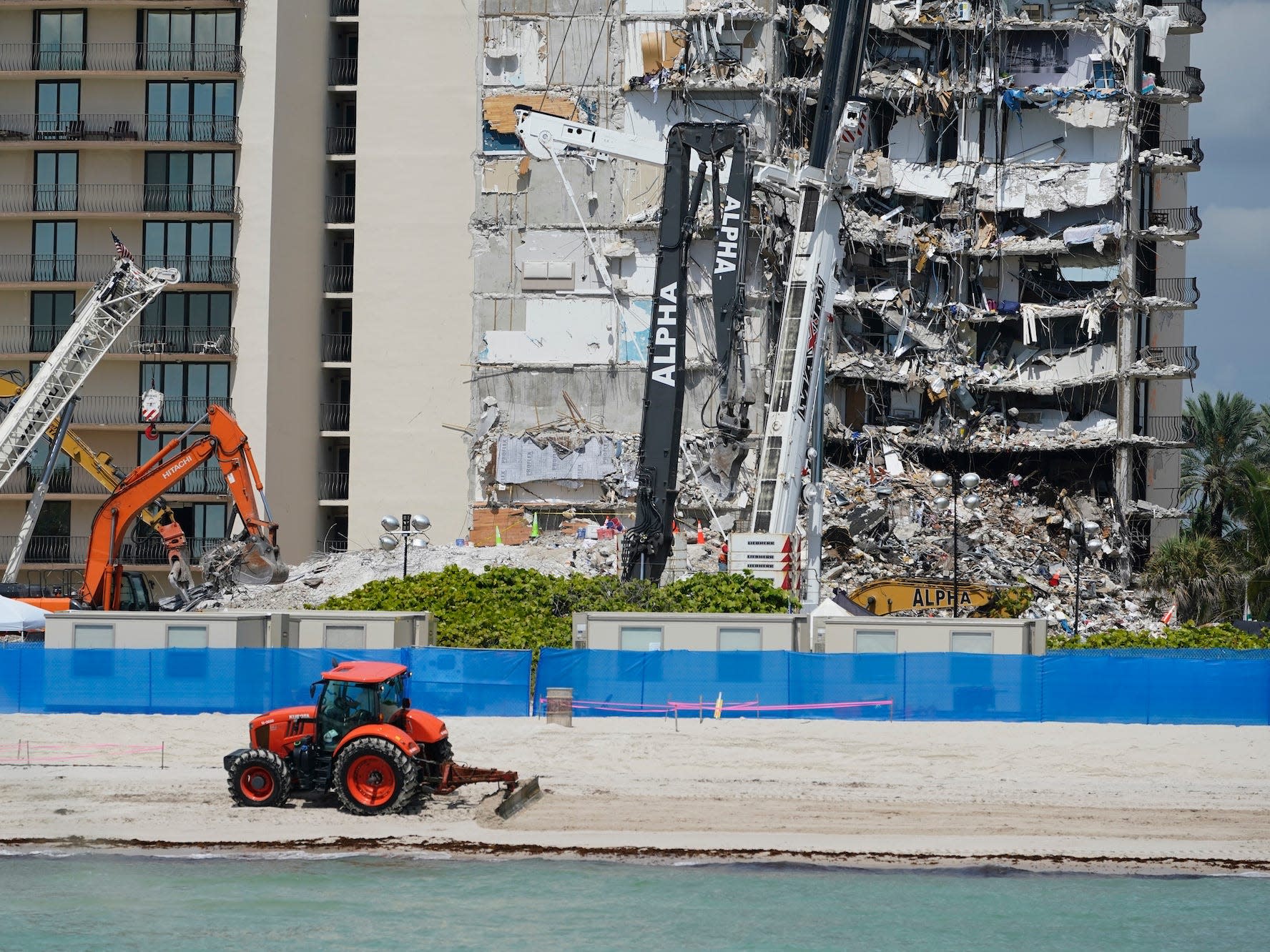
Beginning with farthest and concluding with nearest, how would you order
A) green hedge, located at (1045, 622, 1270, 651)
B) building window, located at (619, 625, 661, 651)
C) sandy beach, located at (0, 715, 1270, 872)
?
green hedge, located at (1045, 622, 1270, 651)
building window, located at (619, 625, 661, 651)
sandy beach, located at (0, 715, 1270, 872)

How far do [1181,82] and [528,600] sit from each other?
3982cm

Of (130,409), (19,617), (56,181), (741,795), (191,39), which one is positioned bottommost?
(741,795)

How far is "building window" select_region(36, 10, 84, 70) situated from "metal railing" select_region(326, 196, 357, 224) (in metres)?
10.4

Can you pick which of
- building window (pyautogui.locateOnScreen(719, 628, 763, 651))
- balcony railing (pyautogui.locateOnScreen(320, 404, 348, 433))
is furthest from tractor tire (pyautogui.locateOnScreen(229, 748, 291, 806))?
balcony railing (pyautogui.locateOnScreen(320, 404, 348, 433))

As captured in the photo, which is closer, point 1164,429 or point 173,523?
point 173,523

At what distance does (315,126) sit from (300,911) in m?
51.3

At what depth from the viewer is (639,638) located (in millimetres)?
37656

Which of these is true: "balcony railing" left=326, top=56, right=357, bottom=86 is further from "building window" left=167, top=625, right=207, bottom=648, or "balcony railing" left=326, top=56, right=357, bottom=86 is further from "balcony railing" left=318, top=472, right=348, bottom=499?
→ "building window" left=167, top=625, right=207, bottom=648

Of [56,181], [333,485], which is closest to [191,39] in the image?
[56,181]

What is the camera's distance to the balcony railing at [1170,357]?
6688cm

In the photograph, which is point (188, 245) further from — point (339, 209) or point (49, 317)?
point (339, 209)

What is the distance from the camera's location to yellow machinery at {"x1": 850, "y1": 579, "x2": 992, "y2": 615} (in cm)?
5081

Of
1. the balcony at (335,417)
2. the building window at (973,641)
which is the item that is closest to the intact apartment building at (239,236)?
the balcony at (335,417)

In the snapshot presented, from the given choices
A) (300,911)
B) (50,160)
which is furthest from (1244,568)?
(50,160)
